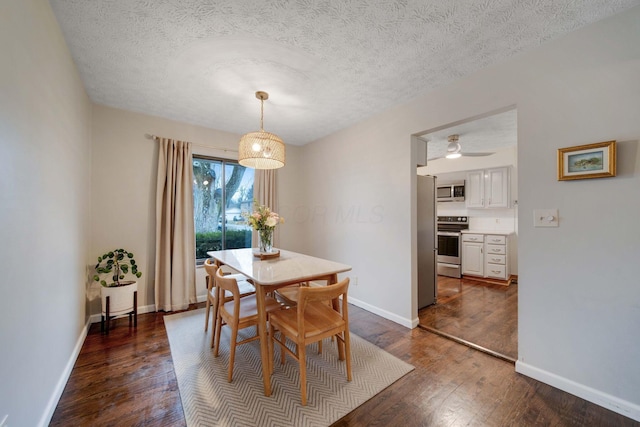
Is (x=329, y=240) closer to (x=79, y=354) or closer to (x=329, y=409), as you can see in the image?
(x=329, y=409)

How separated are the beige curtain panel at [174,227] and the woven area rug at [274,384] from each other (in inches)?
35.2

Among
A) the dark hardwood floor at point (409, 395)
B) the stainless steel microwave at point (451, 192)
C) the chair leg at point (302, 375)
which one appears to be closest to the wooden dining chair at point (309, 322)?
the chair leg at point (302, 375)

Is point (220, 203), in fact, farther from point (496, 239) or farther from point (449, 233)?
point (496, 239)

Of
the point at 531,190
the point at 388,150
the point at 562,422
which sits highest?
the point at 388,150

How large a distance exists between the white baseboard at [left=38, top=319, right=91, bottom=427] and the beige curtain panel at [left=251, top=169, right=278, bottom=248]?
6.92 ft

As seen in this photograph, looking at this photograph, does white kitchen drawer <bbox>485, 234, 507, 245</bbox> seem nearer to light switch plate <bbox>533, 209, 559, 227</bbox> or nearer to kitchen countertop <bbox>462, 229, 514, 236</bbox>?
kitchen countertop <bbox>462, 229, 514, 236</bbox>

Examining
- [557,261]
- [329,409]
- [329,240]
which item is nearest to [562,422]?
[557,261]

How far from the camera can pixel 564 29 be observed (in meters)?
1.69

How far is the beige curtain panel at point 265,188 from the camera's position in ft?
12.9

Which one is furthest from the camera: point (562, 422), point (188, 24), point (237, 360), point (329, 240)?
point (329, 240)

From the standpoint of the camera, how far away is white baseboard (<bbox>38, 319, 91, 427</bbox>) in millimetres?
1428

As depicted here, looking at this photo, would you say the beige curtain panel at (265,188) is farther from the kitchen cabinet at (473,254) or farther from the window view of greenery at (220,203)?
the kitchen cabinet at (473,254)

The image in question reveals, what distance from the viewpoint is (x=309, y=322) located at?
1781mm

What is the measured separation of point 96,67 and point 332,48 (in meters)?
2.06
